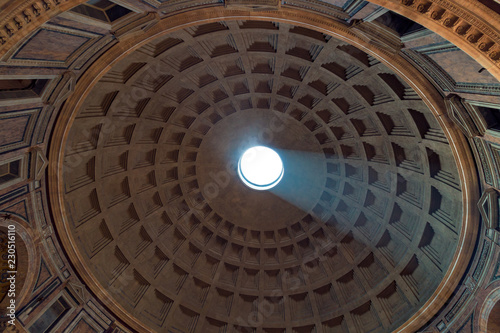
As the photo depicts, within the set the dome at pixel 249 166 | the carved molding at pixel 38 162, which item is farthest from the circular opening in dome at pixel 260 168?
the carved molding at pixel 38 162

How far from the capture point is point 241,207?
3002 centimetres

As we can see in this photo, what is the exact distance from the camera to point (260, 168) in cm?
3244

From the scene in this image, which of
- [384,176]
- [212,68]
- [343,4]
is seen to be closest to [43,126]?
[212,68]

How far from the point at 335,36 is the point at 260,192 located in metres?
17.2

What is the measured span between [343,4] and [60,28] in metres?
10.0

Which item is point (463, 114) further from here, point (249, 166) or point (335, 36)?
point (249, 166)

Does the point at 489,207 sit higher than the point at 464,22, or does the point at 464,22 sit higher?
the point at 489,207

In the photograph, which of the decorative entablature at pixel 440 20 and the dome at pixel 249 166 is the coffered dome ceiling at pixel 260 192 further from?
the decorative entablature at pixel 440 20

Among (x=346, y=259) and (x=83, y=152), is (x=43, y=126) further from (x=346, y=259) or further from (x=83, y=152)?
(x=346, y=259)

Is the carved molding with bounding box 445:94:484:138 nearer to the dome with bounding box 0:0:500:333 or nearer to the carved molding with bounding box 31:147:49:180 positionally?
the dome with bounding box 0:0:500:333

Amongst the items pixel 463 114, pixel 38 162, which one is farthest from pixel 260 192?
pixel 463 114

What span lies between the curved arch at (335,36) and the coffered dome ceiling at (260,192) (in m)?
0.99

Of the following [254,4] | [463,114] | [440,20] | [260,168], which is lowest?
[440,20]

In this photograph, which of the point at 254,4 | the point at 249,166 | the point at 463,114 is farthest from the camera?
the point at 249,166
